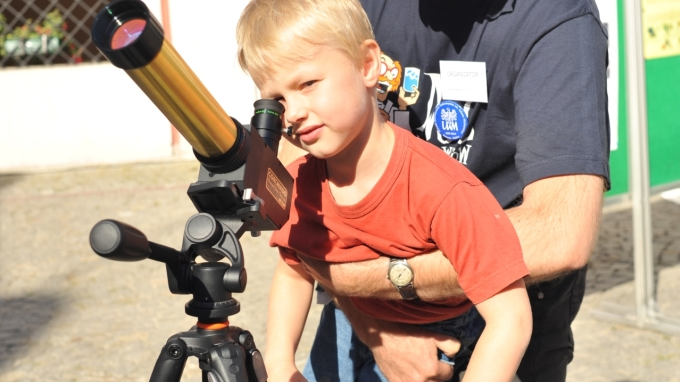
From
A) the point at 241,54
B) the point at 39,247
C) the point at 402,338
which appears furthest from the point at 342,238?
the point at 39,247

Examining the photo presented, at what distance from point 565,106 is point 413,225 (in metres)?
0.50

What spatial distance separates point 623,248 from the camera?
580 centimetres

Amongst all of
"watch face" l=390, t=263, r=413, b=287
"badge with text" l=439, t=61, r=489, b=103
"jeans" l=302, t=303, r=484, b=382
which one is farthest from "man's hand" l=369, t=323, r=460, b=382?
"badge with text" l=439, t=61, r=489, b=103

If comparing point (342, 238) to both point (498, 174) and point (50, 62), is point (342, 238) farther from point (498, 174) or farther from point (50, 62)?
point (50, 62)

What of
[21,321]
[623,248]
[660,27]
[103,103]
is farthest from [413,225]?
[103,103]

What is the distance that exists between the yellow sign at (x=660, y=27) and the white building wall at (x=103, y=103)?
4.49 meters

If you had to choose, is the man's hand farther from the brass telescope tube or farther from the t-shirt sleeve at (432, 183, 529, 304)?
the brass telescope tube

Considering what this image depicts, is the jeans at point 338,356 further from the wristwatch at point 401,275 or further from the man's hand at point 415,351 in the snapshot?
the wristwatch at point 401,275

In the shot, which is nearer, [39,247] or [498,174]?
[498,174]

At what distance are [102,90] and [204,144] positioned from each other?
730cm

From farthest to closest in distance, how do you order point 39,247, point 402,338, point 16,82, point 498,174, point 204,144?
point 16,82 < point 39,247 < point 498,174 < point 402,338 < point 204,144

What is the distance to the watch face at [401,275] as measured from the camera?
2.02 metres

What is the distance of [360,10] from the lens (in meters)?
2.06

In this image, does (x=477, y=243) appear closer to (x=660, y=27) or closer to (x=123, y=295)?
(x=660, y=27)
